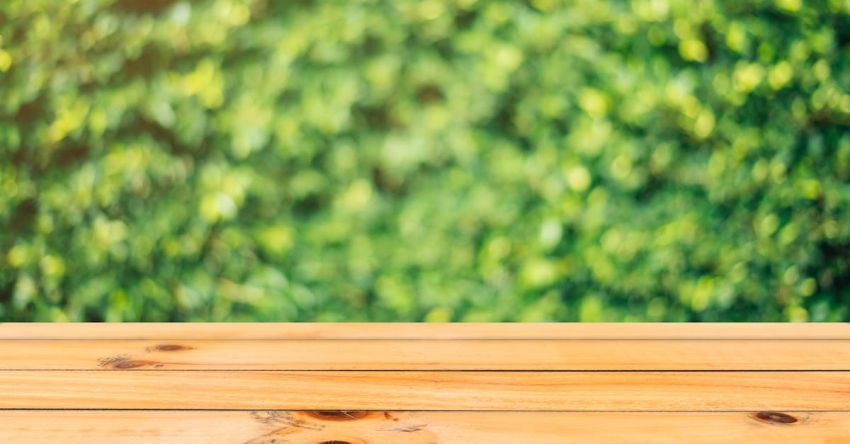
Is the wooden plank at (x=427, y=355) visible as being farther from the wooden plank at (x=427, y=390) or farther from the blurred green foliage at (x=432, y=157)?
the blurred green foliage at (x=432, y=157)

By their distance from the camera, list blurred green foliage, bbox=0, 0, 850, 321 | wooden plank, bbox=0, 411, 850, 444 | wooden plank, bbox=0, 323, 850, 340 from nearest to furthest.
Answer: wooden plank, bbox=0, 411, 850, 444 < wooden plank, bbox=0, 323, 850, 340 < blurred green foliage, bbox=0, 0, 850, 321

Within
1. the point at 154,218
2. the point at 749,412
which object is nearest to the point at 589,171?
the point at 749,412

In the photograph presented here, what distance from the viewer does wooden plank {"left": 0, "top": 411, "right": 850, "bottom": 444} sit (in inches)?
34.8

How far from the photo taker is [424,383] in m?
1.08

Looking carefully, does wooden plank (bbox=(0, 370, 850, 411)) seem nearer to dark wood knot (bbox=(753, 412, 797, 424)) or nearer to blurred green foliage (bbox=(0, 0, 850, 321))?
dark wood knot (bbox=(753, 412, 797, 424))

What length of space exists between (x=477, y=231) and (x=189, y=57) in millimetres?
704

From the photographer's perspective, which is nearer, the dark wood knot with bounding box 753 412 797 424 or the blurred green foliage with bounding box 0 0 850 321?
the dark wood knot with bounding box 753 412 797 424

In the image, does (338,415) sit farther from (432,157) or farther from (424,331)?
(432,157)

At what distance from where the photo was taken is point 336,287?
1.75 m

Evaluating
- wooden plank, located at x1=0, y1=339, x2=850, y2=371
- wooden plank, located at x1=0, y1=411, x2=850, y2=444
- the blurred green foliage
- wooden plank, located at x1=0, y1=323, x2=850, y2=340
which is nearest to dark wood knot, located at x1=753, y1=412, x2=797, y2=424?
wooden plank, located at x1=0, y1=411, x2=850, y2=444

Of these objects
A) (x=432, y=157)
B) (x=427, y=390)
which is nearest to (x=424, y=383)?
(x=427, y=390)

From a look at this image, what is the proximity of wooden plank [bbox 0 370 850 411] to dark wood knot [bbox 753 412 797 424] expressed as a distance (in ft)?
0.08

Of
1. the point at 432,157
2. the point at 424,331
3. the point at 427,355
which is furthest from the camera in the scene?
the point at 432,157

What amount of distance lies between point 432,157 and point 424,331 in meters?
0.44
